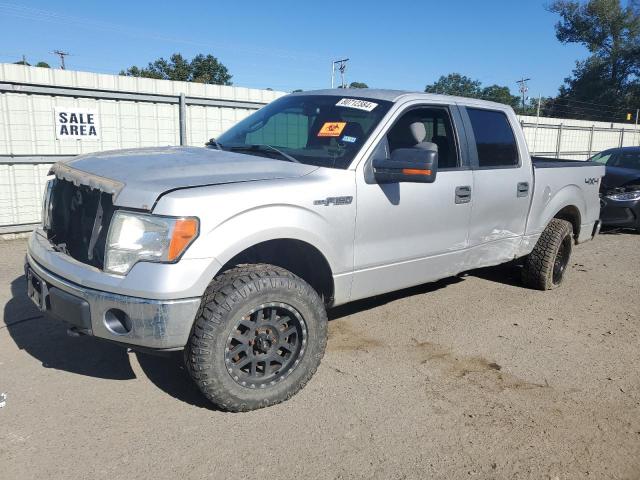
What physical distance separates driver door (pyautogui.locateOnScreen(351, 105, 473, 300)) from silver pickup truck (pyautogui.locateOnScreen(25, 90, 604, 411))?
0.04ft

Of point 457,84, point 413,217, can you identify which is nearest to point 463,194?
point 413,217

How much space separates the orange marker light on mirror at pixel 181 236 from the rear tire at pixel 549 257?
4.03 metres

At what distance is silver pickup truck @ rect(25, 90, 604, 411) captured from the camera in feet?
9.13

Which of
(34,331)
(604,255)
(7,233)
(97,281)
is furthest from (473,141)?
(7,233)

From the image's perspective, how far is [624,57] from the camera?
181ft

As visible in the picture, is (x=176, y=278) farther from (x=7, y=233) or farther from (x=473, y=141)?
(x=7, y=233)

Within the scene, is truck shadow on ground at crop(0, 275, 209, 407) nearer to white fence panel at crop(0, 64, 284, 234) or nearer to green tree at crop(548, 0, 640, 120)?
white fence panel at crop(0, 64, 284, 234)

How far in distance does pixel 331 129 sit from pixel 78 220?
1.80m

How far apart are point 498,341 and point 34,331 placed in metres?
3.70

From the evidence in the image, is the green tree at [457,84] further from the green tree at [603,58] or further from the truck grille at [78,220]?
the truck grille at [78,220]

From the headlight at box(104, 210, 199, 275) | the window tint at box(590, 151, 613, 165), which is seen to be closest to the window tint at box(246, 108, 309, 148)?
the headlight at box(104, 210, 199, 275)

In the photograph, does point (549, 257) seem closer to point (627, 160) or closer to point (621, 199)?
point (621, 199)

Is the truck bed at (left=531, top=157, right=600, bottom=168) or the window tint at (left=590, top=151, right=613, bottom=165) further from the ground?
the window tint at (left=590, top=151, right=613, bottom=165)

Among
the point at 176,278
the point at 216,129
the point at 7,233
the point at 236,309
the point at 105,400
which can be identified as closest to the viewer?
the point at 176,278
